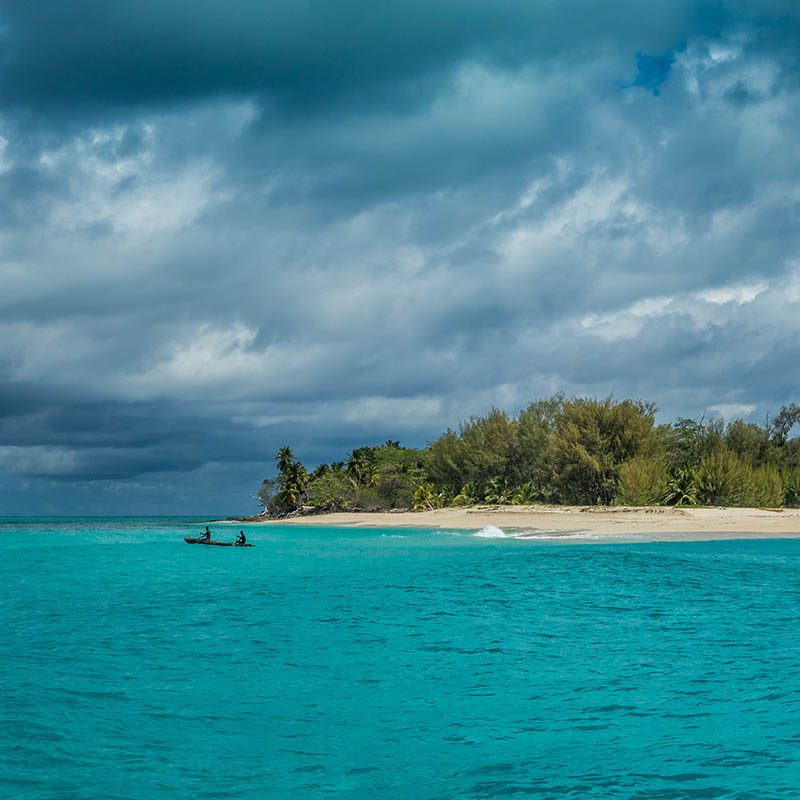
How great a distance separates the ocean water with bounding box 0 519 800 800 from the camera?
25.6 feet

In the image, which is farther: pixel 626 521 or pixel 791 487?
pixel 791 487

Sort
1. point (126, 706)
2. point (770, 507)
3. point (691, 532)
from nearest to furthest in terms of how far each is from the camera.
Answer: point (126, 706) < point (691, 532) < point (770, 507)

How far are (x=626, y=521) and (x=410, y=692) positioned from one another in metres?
49.7

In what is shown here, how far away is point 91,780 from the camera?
7805mm

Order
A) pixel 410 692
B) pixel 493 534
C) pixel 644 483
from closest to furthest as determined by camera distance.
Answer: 1. pixel 410 692
2. pixel 493 534
3. pixel 644 483

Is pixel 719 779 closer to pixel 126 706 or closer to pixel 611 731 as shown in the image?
pixel 611 731

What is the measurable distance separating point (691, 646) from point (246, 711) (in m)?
8.40

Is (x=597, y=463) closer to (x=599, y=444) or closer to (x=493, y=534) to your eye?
(x=599, y=444)

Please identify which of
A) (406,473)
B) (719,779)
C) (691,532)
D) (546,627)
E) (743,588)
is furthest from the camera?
(406,473)

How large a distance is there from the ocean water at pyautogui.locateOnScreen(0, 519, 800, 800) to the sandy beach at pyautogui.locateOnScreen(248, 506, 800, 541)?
87.3 ft

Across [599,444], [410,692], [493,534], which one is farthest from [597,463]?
[410,692]

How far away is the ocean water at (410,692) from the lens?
7809 mm

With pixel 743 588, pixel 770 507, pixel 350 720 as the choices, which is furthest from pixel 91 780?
pixel 770 507

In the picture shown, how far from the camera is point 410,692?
36.7 ft
